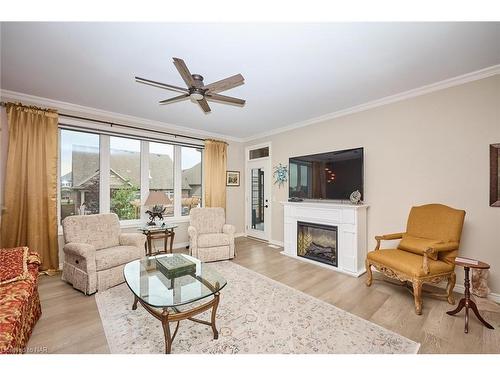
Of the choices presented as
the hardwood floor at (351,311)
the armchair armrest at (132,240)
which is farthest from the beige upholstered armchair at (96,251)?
the hardwood floor at (351,311)

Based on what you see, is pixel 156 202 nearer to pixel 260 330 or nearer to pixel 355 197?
pixel 260 330

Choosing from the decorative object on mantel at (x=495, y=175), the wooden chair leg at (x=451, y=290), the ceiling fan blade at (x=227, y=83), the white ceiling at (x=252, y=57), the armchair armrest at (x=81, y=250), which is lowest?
the wooden chair leg at (x=451, y=290)

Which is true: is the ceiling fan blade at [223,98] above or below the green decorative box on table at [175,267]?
above

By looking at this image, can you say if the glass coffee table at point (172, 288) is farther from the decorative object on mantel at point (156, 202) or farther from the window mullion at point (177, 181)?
the window mullion at point (177, 181)

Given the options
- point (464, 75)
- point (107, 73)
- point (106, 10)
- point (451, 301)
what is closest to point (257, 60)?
point (106, 10)

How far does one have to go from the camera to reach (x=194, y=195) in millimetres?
4910

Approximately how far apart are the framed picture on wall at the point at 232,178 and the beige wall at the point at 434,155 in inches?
98.6

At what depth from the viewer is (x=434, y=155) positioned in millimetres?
2742

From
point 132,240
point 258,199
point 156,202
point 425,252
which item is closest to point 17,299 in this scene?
point 132,240

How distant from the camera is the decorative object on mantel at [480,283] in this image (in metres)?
2.33

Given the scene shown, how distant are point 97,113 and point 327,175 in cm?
405

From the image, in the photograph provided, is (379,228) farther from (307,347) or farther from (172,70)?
(172,70)

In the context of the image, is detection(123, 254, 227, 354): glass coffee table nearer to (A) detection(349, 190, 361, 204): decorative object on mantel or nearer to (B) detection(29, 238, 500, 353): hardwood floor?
(B) detection(29, 238, 500, 353): hardwood floor
